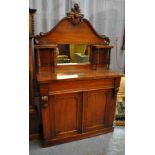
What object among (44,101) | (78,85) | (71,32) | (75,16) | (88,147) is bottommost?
(88,147)

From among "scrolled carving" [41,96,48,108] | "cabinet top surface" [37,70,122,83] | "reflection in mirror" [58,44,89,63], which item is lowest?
"scrolled carving" [41,96,48,108]

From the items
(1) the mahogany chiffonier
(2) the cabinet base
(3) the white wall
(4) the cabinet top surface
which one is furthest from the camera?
(3) the white wall

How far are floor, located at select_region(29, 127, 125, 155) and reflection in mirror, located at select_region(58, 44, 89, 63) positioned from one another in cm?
97

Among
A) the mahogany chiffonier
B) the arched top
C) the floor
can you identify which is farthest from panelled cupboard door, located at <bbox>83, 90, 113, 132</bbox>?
the arched top

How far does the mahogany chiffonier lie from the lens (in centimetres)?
180

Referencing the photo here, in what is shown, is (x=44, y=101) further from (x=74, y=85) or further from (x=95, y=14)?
(x=95, y=14)

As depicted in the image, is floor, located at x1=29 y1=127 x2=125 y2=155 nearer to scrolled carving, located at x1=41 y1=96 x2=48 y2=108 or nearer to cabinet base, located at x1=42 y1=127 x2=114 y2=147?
cabinet base, located at x1=42 y1=127 x2=114 y2=147

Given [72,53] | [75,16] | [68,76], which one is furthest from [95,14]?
[68,76]

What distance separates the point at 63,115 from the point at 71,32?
940mm

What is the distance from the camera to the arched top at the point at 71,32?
6.23 ft

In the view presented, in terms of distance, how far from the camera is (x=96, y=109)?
2.06 metres

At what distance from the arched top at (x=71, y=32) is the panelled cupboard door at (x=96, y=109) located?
64cm

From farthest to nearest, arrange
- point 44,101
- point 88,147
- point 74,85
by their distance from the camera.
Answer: point 88,147, point 74,85, point 44,101
